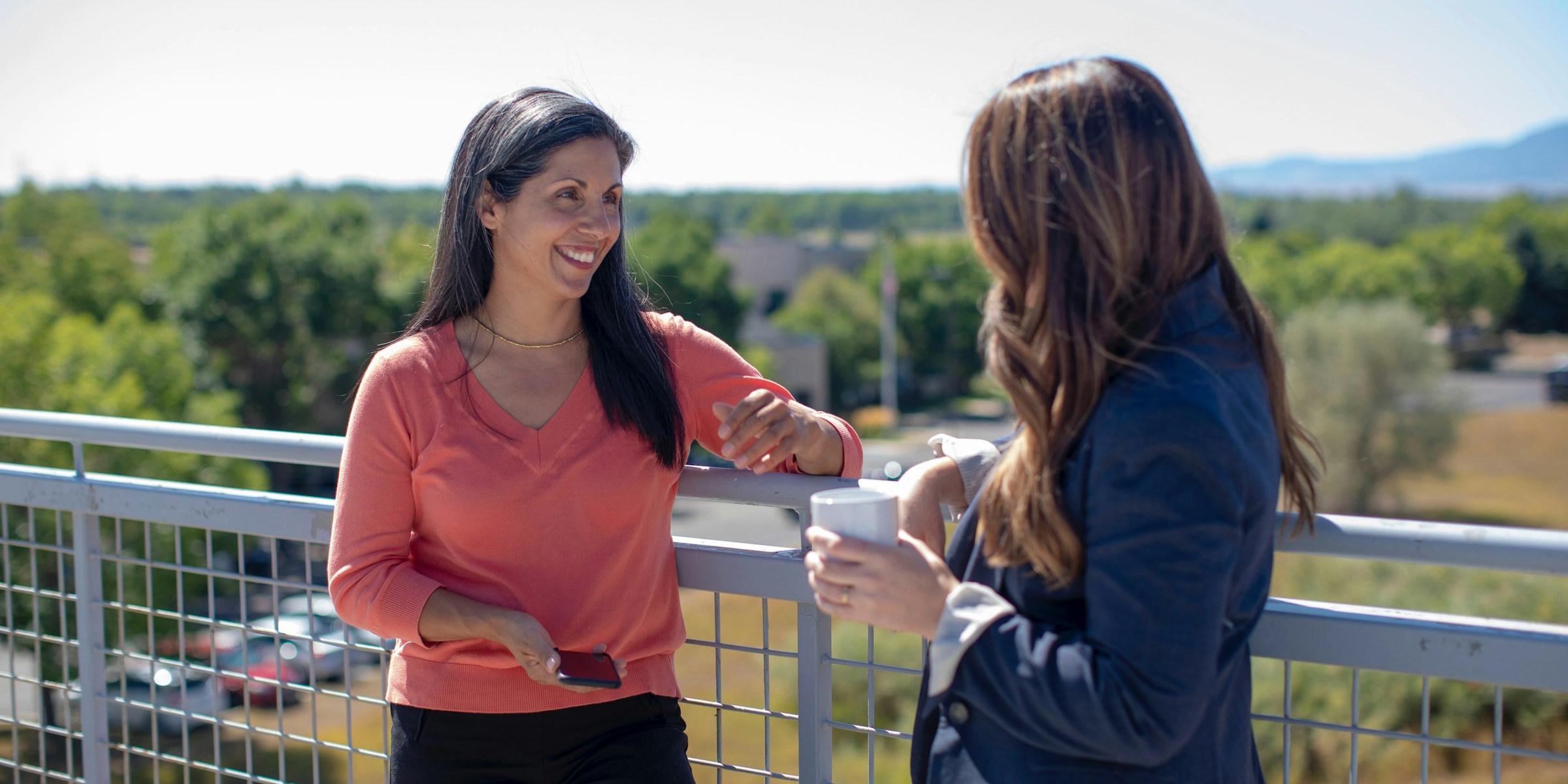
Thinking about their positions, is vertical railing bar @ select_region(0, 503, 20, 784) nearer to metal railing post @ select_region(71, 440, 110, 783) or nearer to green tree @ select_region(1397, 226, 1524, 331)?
metal railing post @ select_region(71, 440, 110, 783)

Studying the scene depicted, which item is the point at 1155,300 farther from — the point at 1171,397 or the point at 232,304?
the point at 232,304

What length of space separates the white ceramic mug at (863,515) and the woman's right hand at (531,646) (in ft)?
2.23

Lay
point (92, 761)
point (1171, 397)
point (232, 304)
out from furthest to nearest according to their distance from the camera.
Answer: point (232, 304), point (92, 761), point (1171, 397)

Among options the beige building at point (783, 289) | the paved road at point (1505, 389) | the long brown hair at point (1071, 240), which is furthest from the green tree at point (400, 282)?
the paved road at point (1505, 389)

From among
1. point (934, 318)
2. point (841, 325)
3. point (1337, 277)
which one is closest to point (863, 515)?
point (841, 325)

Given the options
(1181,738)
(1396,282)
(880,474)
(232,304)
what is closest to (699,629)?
(880,474)

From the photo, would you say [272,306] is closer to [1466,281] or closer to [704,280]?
[704,280]

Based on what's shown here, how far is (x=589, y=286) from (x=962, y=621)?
3.99ft

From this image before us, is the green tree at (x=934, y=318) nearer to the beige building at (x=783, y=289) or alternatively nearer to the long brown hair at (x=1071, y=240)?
the beige building at (x=783, y=289)

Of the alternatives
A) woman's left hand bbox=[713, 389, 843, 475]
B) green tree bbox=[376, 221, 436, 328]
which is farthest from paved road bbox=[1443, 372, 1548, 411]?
woman's left hand bbox=[713, 389, 843, 475]

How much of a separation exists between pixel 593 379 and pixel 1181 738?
128cm

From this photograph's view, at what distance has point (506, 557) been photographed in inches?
83.3

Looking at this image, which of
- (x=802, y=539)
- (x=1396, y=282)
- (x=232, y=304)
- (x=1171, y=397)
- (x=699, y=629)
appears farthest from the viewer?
(x=1396, y=282)

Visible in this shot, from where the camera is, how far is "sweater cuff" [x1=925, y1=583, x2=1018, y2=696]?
141 cm
